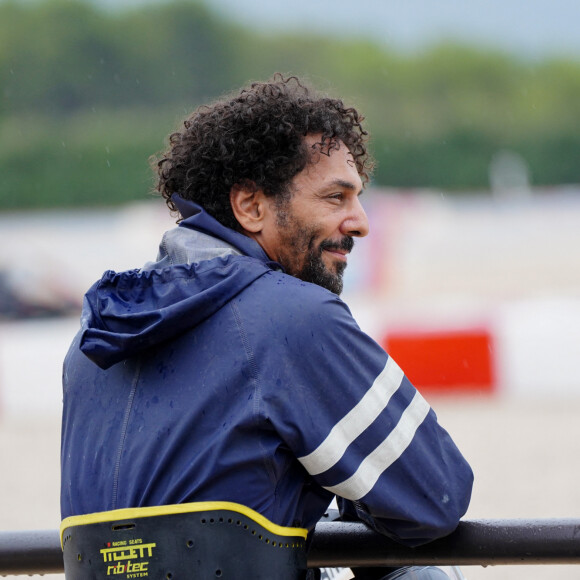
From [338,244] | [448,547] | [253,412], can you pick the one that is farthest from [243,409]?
[338,244]

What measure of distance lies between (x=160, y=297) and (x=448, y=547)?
0.64 metres

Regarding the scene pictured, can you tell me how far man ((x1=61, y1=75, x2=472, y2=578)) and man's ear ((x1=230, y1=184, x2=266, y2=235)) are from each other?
0.48ft

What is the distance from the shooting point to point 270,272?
1.76 meters

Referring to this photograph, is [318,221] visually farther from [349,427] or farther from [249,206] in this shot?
[349,427]

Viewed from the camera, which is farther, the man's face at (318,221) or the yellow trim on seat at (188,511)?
the man's face at (318,221)

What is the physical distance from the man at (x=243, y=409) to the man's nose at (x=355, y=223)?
29 centimetres

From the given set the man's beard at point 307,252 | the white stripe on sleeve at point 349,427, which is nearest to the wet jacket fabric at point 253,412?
the white stripe on sleeve at point 349,427

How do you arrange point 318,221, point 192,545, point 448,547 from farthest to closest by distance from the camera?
point 318,221
point 448,547
point 192,545

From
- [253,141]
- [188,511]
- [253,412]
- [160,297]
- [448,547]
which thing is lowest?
[448,547]

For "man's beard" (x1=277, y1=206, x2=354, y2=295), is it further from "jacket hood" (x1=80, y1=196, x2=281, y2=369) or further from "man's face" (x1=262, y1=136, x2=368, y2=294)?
"jacket hood" (x1=80, y1=196, x2=281, y2=369)

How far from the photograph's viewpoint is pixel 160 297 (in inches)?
67.1

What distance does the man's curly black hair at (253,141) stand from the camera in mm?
1983

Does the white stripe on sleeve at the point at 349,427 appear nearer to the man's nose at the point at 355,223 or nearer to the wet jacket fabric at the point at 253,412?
the wet jacket fabric at the point at 253,412

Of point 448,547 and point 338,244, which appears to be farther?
point 338,244
